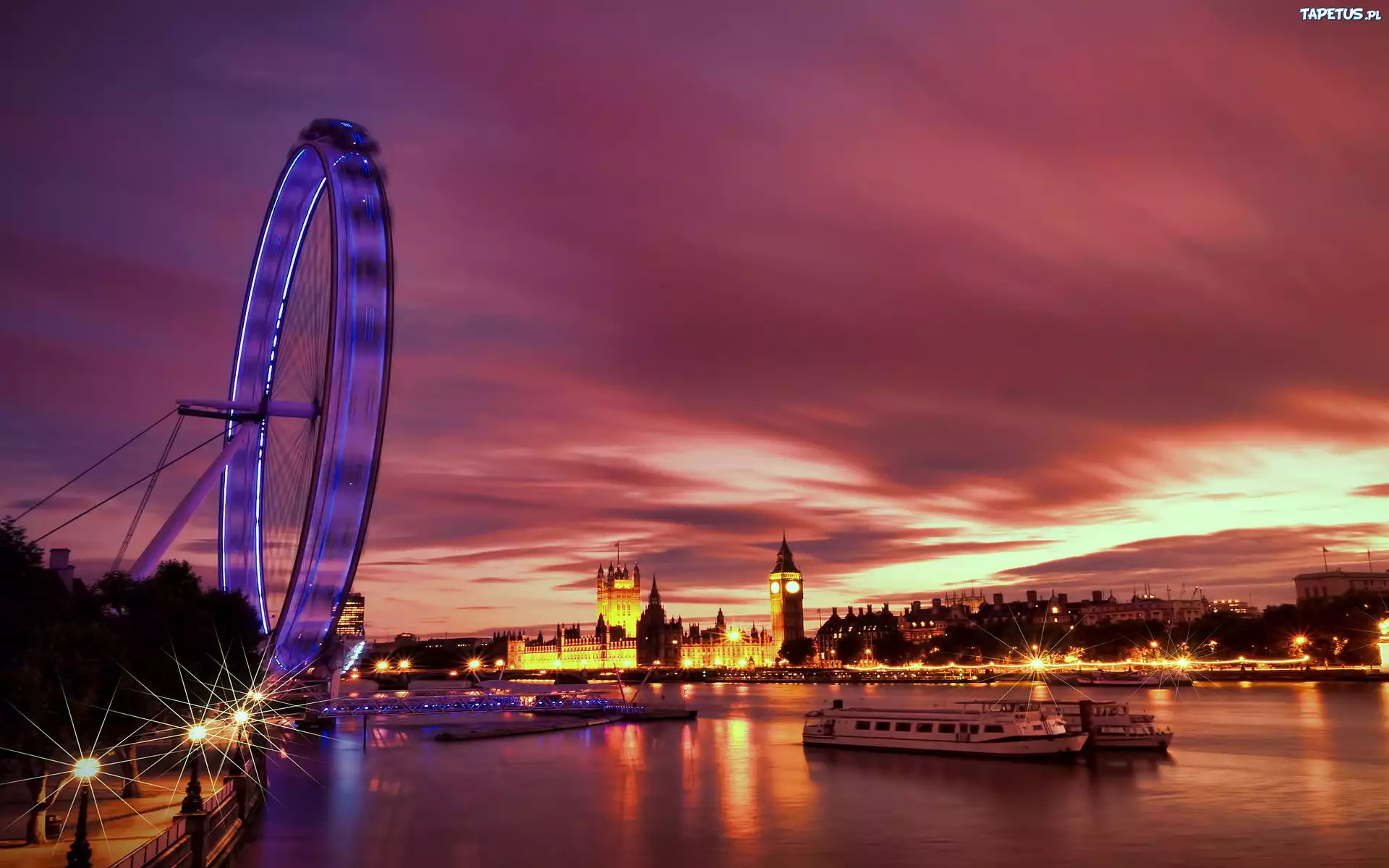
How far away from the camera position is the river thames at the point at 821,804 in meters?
28.8

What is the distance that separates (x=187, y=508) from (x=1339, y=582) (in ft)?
611

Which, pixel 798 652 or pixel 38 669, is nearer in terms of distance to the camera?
pixel 38 669

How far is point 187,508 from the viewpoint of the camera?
105 feet

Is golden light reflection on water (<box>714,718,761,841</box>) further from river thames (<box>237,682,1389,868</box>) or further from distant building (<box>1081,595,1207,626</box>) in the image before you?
distant building (<box>1081,595,1207,626</box>)

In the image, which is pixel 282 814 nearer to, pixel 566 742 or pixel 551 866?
pixel 551 866

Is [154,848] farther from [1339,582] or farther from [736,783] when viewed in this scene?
[1339,582]

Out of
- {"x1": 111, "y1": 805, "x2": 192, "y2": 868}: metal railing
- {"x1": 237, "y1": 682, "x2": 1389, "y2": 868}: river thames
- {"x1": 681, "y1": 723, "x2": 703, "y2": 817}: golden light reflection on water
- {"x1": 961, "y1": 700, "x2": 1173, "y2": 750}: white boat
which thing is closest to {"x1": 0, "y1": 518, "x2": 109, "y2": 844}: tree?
{"x1": 111, "y1": 805, "x2": 192, "y2": 868}: metal railing

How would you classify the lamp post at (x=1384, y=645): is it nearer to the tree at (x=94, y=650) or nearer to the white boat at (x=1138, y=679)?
the white boat at (x=1138, y=679)

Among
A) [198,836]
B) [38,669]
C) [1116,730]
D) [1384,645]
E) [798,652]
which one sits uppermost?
[38,669]

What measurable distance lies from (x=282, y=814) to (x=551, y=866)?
1122 cm

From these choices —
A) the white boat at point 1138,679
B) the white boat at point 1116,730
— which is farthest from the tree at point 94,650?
the white boat at point 1138,679

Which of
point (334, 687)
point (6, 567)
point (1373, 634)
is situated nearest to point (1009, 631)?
point (1373, 634)

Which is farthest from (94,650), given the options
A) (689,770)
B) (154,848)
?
(689,770)

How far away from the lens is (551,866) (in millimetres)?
27312
